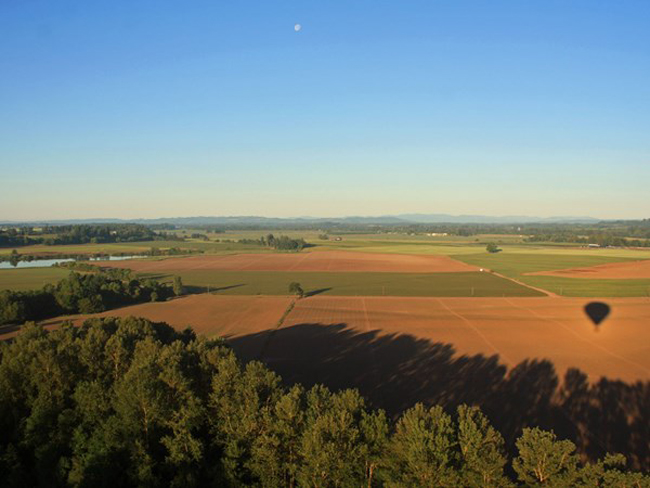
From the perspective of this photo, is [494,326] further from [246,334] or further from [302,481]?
[302,481]

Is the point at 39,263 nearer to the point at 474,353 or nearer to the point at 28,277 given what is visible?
the point at 28,277

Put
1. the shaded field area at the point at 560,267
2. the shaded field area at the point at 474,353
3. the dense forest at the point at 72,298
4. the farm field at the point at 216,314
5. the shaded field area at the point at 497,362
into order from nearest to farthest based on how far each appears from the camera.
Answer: the shaded field area at the point at 497,362 → the shaded field area at the point at 474,353 → the farm field at the point at 216,314 → the dense forest at the point at 72,298 → the shaded field area at the point at 560,267

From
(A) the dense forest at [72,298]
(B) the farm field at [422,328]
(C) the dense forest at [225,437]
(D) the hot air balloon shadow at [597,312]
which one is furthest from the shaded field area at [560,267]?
(A) the dense forest at [72,298]

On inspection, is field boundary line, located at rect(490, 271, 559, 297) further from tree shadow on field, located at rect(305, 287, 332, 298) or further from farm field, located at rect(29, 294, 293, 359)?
farm field, located at rect(29, 294, 293, 359)

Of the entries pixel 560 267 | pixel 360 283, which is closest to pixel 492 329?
pixel 360 283

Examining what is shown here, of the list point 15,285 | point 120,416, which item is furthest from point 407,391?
point 15,285

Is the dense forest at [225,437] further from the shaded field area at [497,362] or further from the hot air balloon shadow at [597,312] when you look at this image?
the hot air balloon shadow at [597,312]

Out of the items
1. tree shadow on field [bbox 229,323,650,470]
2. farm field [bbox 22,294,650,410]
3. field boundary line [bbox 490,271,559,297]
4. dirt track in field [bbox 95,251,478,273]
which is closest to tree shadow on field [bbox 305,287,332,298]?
farm field [bbox 22,294,650,410]
